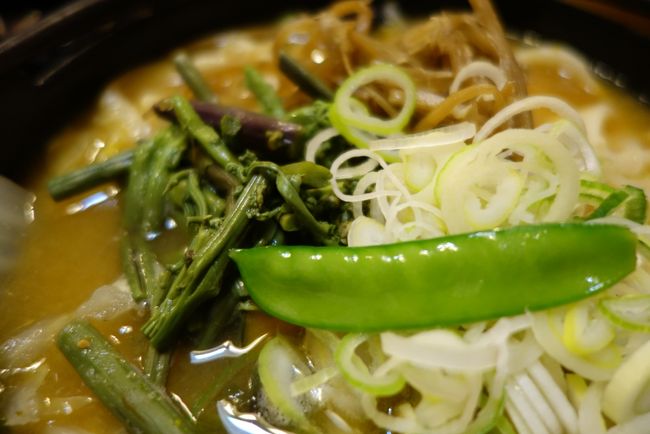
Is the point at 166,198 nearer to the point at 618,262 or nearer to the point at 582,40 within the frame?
the point at 618,262

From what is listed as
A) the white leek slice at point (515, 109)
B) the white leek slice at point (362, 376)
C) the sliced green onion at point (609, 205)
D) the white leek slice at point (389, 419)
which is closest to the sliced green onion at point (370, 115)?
the white leek slice at point (515, 109)

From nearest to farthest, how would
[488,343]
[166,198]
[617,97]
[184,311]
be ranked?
[488,343], [184,311], [166,198], [617,97]

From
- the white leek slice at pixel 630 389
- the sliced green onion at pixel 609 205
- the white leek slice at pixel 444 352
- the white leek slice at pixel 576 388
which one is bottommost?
the white leek slice at pixel 576 388

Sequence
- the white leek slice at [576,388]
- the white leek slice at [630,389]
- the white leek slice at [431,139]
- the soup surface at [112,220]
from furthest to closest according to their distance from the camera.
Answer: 1. the white leek slice at [431,139]
2. the soup surface at [112,220]
3. the white leek slice at [576,388]
4. the white leek slice at [630,389]

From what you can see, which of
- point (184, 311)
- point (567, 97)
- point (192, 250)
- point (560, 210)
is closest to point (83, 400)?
point (184, 311)

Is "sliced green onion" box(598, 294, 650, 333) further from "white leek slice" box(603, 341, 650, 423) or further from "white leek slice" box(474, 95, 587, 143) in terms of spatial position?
"white leek slice" box(474, 95, 587, 143)

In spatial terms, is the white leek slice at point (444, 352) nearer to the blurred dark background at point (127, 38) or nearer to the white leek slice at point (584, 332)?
the white leek slice at point (584, 332)

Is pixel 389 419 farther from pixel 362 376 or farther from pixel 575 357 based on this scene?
pixel 575 357

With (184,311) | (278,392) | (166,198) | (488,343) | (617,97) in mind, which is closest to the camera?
(488,343)
